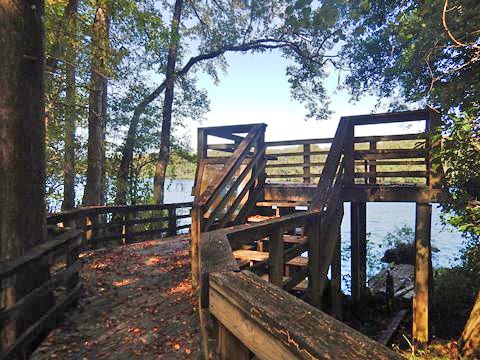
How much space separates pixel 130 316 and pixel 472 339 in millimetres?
4887

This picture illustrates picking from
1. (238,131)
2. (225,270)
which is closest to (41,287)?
(225,270)

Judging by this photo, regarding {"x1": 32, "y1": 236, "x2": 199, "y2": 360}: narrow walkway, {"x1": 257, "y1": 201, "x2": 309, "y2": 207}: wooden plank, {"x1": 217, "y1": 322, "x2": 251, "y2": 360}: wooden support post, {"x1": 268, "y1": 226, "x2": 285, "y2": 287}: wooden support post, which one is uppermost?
{"x1": 257, "y1": 201, "x2": 309, "y2": 207}: wooden plank

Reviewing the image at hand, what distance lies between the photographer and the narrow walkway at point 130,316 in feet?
13.5

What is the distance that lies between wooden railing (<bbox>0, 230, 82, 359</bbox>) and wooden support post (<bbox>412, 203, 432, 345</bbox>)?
6512 millimetres

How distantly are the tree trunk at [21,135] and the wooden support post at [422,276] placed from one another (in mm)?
6799

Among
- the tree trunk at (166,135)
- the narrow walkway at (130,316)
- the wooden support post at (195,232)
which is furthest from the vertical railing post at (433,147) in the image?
the tree trunk at (166,135)

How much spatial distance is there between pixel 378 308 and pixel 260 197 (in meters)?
4.91

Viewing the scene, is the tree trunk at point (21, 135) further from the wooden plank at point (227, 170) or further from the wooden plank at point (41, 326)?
the wooden plank at point (227, 170)

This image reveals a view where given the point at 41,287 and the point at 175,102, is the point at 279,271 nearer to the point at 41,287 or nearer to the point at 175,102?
the point at 41,287

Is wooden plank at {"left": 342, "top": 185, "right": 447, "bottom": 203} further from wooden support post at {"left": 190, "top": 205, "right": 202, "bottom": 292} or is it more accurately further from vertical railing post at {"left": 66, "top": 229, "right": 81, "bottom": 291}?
vertical railing post at {"left": 66, "top": 229, "right": 81, "bottom": 291}

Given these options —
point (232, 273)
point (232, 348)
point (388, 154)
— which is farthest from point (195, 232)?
point (388, 154)

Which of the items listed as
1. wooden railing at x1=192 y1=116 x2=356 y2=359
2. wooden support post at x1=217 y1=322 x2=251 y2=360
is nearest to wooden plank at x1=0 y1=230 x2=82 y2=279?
wooden railing at x1=192 y1=116 x2=356 y2=359

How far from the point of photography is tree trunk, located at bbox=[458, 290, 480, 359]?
4820 millimetres

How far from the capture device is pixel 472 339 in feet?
16.2
